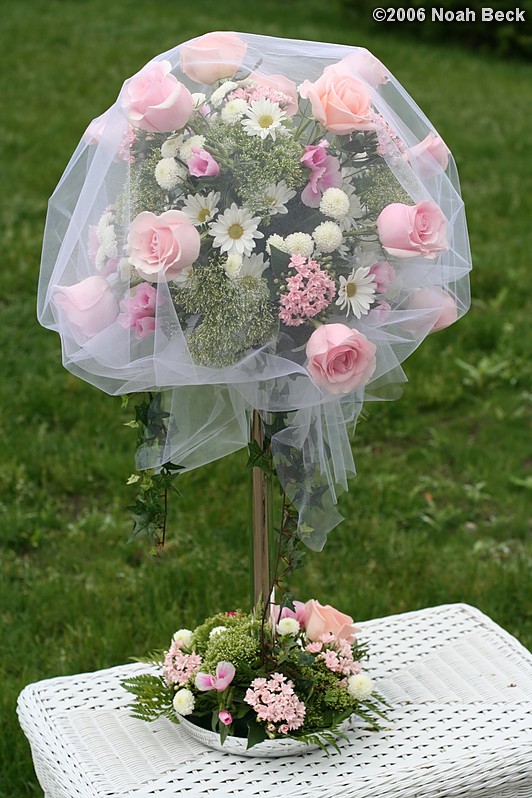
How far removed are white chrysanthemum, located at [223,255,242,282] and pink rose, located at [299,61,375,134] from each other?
28 cm

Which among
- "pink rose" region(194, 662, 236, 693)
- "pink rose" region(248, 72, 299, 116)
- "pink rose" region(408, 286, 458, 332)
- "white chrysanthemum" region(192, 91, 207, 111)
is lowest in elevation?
"pink rose" region(194, 662, 236, 693)

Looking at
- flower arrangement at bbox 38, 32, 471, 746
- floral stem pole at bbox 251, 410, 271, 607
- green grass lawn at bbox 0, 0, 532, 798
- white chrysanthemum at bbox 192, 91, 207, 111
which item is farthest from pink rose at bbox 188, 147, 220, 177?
green grass lawn at bbox 0, 0, 532, 798

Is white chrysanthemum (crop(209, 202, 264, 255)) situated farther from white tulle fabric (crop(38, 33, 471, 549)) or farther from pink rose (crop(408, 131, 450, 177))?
pink rose (crop(408, 131, 450, 177))

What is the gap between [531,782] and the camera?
2127 millimetres

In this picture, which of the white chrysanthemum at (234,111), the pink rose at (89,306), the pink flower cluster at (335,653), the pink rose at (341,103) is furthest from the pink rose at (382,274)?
the pink flower cluster at (335,653)

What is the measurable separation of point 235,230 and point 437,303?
40cm

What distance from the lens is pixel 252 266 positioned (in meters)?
1.87

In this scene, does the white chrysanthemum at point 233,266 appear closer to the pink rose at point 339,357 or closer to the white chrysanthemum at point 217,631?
the pink rose at point 339,357

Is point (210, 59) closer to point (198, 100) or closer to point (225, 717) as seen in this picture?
point (198, 100)

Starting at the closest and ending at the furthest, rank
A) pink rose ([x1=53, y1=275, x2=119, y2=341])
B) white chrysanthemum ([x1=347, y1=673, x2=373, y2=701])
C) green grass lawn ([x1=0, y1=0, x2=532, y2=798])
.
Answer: pink rose ([x1=53, y1=275, x2=119, y2=341]) → white chrysanthemum ([x1=347, y1=673, x2=373, y2=701]) → green grass lawn ([x1=0, y1=0, x2=532, y2=798])

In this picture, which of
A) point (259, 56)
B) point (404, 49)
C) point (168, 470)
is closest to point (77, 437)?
point (168, 470)

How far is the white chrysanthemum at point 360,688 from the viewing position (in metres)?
2.17

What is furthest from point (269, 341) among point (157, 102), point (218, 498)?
point (218, 498)

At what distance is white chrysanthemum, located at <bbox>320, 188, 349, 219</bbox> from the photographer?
6.13 feet
